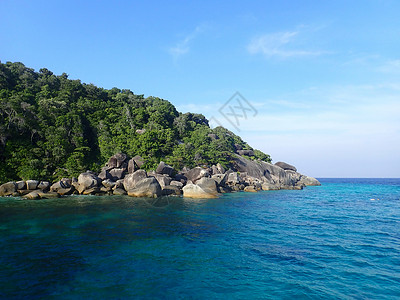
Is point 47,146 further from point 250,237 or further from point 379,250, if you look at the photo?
point 379,250

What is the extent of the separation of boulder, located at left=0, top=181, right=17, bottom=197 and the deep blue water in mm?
14487

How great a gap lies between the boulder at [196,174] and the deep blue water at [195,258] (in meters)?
19.4

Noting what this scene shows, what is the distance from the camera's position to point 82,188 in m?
31.7

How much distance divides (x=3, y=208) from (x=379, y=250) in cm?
3069

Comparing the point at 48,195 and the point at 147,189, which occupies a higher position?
the point at 147,189

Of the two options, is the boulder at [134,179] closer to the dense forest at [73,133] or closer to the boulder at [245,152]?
the dense forest at [73,133]

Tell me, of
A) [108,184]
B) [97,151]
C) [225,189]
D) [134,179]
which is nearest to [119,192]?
[108,184]

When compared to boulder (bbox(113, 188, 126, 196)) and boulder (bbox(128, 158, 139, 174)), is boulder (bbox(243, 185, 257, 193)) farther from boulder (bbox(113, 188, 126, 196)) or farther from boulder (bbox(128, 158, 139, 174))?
boulder (bbox(113, 188, 126, 196))

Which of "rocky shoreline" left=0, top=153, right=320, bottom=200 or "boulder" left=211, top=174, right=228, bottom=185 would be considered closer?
"rocky shoreline" left=0, top=153, right=320, bottom=200

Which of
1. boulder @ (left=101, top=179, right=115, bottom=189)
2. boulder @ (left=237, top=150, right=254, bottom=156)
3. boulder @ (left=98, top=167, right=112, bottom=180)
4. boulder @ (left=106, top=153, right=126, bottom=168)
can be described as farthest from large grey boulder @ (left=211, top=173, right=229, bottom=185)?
boulder @ (left=237, top=150, right=254, bottom=156)

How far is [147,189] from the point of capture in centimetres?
3028

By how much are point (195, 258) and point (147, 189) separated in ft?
70.6

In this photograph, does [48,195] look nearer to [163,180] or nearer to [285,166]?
[163,180]

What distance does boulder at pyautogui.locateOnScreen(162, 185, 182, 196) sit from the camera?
32291 millimetres
